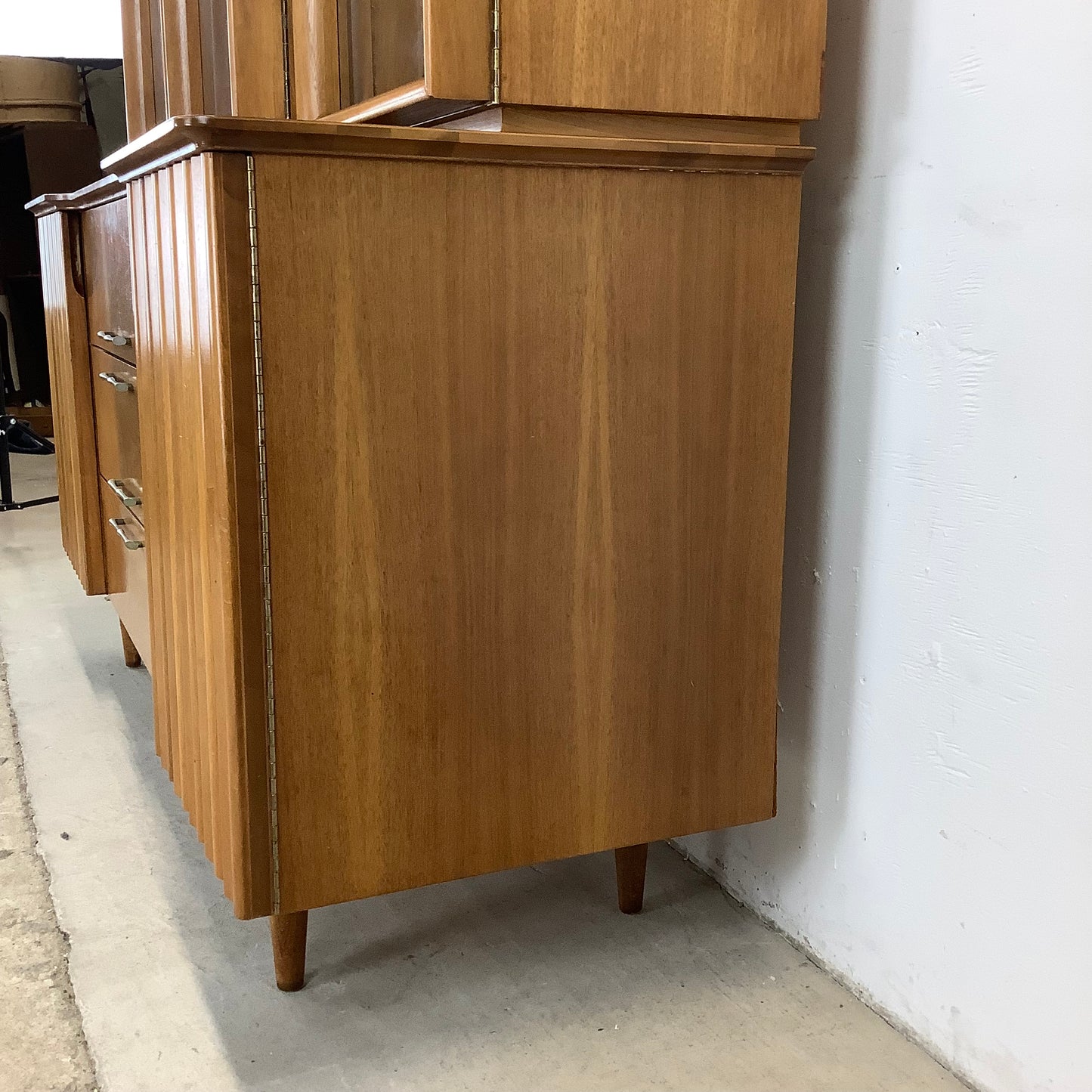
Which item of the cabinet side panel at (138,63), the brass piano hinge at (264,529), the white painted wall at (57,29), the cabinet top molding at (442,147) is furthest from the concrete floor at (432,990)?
the white painted wall at (57,29)

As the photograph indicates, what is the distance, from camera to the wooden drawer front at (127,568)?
1.71 metres

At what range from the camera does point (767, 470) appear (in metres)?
1.28

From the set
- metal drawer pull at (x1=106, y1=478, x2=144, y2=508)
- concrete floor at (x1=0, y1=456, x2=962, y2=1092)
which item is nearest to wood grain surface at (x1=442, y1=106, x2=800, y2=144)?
metal drawer pull at (x1=106, y1=478, x2=144, y2=508)

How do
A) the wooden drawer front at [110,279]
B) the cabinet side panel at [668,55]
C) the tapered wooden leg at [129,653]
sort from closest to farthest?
the cabinet side panel at [668,55]
the wooden drawer front at [110,279]
the tapered wooden leg at [129,653]

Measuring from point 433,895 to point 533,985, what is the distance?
0.78 feet

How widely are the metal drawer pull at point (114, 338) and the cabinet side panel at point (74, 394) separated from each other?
207mm

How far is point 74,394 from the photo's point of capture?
2.12 meters

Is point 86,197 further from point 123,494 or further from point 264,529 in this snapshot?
point 264,529

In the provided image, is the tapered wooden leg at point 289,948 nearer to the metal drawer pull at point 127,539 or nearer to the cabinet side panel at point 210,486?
the cabinet side panel at point 210,486

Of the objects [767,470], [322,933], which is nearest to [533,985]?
[322,933]

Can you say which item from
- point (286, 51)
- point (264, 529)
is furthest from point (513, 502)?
point (286, 51)

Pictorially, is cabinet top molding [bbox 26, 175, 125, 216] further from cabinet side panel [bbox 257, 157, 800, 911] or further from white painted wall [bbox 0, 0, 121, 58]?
white painted wall [bbox 0, 0, 121, 58]

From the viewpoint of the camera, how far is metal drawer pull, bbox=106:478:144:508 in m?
1.64

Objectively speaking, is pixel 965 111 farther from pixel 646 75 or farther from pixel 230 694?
pixel 230 694
